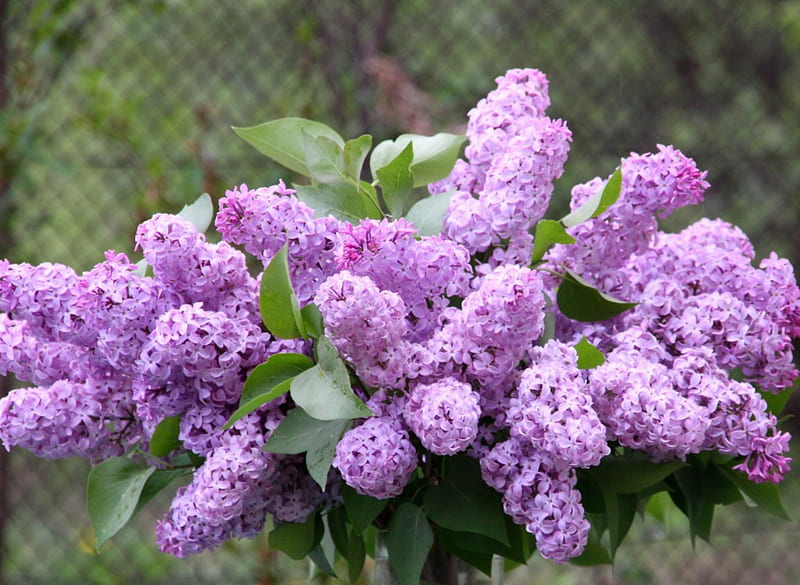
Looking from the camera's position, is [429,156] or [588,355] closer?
[588,355]

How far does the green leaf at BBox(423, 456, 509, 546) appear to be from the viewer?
1.75 ft

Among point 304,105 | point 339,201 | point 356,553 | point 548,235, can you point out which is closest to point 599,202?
point 548,235

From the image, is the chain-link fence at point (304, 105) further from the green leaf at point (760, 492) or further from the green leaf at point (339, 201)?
the green leaf at point (760, 492)

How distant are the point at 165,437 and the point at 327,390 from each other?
130 millimetres

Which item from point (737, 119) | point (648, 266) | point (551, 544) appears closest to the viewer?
point (551, 544)

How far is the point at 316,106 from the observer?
170 cm

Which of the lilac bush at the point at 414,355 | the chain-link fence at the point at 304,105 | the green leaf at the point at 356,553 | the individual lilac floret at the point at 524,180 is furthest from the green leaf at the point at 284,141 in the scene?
the chain-link fence at the point at 304,105

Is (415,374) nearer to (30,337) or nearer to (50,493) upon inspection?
(30,337)

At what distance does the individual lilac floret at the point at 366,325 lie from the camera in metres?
0.46

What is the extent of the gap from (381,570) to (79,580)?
1208mm

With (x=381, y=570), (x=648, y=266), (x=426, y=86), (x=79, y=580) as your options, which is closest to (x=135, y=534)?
(x=79, y=580)

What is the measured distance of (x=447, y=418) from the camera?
468 mm

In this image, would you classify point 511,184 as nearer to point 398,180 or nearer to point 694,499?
point 398,180

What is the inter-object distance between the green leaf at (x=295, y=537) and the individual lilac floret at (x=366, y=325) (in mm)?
127
